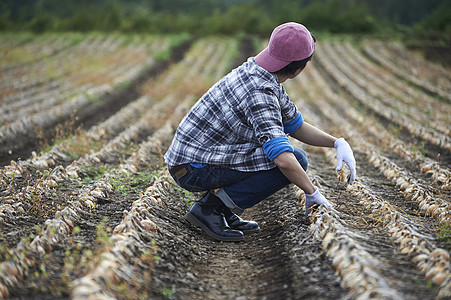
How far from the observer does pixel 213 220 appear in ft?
12.5

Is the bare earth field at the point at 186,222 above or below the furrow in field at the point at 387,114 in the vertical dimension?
above

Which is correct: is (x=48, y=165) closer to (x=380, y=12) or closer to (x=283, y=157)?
(x=283, y=157)

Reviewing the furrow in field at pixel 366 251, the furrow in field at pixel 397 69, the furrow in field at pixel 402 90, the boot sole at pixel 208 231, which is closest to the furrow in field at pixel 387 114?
the furrow in field at pixel 402 90

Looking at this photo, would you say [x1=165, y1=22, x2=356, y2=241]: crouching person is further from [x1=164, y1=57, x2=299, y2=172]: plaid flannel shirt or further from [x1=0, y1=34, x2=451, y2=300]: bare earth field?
[x1=0, y1=34, x2=451, y2=300]: bare earth field

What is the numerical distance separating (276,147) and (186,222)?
1.40m

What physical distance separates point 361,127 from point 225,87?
21.8ft

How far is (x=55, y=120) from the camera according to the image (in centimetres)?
941

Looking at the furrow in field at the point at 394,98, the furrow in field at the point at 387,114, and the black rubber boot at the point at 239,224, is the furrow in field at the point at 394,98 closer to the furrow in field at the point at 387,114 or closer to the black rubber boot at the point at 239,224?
Result: the furrow in field at the point at 387,114

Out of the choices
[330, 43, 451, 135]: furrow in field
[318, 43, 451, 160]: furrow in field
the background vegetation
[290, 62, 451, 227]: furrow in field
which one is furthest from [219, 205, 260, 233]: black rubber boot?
the background vegetation

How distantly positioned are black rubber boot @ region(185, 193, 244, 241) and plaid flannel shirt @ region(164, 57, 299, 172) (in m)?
0.43

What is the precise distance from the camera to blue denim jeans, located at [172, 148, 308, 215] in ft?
11.8

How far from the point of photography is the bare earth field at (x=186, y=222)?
268 cm

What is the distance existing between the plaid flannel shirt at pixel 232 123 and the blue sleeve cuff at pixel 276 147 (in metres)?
0.10

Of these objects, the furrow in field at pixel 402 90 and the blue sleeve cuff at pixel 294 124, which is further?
the furrow in field at pixel 402 90
